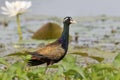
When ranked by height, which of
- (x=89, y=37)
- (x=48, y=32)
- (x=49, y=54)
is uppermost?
(x=49, y=54)

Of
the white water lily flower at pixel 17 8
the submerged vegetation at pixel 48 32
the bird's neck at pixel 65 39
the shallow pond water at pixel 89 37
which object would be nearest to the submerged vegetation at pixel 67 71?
the bird's neck at pixel 65 39

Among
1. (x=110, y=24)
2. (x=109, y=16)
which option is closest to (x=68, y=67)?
(x=110, y=24)

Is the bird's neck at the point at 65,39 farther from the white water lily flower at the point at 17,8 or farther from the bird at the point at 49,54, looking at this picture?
the white water lily flower at the point at 17,8

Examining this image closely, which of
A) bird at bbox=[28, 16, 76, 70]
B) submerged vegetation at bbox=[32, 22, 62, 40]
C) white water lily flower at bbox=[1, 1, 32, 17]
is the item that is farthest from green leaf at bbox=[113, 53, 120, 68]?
submerged vegetation at bbox=[32, 22, 62, 40]

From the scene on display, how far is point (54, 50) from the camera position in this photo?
335 centimetres

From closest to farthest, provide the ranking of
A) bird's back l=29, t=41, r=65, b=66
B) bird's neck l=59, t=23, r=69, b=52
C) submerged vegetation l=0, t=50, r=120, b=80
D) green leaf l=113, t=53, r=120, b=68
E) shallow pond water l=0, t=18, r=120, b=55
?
submerged vegetation l=0, t=50, r=120, b=80 → green leaf l=113, t=53, r=120, b=68 → bird's back l=29, t=41, r=65, b=66 → bird's neck l=59, t=23, r=69, b=52 → shallow pond water l=0, t=18, r=120, b=55

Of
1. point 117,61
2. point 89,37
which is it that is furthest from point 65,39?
point 89,37

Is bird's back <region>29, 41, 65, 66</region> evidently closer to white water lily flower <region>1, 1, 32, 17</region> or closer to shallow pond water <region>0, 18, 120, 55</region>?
shallow pond water <region>0, 18, 120, 55</region>

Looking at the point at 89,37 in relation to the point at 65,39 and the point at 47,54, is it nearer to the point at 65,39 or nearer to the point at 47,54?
the point at 65,39

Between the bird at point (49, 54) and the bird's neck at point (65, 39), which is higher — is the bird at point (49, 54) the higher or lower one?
the lower one

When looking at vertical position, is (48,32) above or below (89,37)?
above

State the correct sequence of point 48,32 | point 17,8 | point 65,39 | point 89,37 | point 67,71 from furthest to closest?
point 89,37 → point 48,32 → point 17,8 → point 65,39 → point 67,71

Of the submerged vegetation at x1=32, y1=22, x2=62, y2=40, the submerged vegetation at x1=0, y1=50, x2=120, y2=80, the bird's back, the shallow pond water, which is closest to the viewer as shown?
the submerged vegetation at x1=0, y1=50, x2=120, y2=80

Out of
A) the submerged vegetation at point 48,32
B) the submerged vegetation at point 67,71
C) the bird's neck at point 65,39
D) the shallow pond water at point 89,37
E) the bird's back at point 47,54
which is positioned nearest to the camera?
the submerged vegetation at point 67,71
